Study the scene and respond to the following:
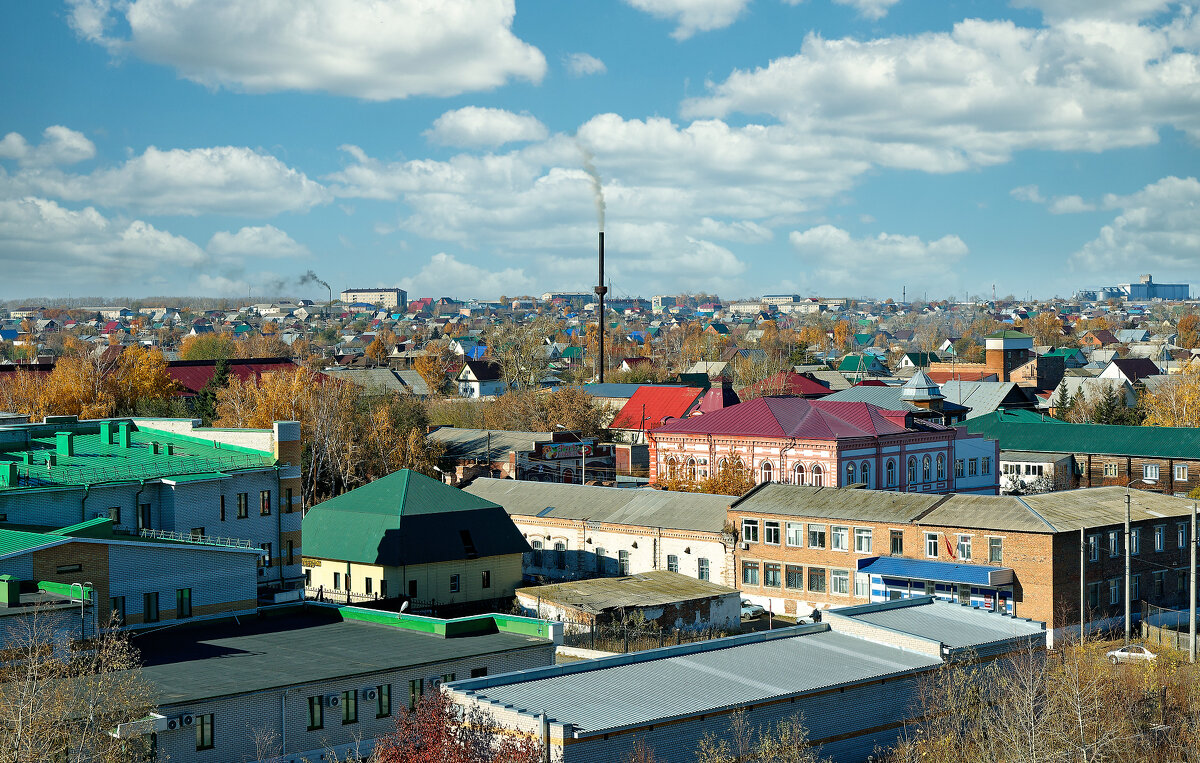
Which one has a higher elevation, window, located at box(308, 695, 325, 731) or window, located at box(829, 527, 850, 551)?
window, located at box(829, 527, 850, 551)

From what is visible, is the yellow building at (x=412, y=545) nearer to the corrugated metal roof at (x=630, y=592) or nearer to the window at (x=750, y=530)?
the corrugated metal roof at (x=630, y=592)

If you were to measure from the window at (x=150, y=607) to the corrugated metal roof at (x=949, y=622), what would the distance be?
61.0 ft

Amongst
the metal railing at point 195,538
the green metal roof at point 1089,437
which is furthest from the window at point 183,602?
the green metal roof at point 1089,437

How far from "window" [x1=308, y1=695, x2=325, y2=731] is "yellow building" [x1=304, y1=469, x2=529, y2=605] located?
17433 mm

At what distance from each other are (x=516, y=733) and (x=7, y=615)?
13328 mm

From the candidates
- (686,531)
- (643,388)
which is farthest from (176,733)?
(643,388)

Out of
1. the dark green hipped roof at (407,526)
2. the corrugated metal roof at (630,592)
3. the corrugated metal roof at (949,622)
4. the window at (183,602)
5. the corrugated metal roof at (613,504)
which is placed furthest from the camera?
the corrugated metal roof at (613,504)

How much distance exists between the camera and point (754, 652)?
2898 cm

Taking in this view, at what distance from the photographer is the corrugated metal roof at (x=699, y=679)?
78.5 feet

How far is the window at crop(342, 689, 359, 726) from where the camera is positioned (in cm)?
2886

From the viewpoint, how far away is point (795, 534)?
50812 millimetres

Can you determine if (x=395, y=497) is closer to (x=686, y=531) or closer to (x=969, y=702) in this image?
(x=686, y=531)

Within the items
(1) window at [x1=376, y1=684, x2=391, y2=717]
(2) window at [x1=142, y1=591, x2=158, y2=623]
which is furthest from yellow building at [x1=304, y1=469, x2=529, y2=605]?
(1) window at [x1=376, y1=684, x2=391, y2=717]

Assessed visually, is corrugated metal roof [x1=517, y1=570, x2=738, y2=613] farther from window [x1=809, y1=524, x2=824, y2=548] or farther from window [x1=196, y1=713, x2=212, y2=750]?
window [x1=196, y1=713, x2=212, y2=750]
